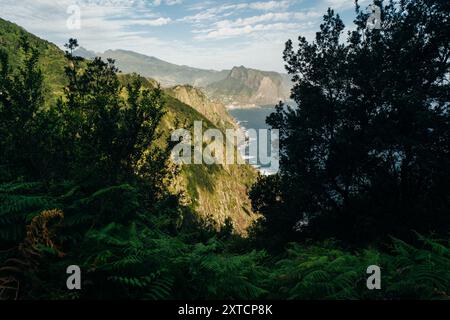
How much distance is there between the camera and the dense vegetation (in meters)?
5.32

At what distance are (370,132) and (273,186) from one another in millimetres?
8426

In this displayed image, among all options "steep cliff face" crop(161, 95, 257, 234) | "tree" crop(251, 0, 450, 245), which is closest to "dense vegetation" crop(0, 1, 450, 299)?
"tree" crop(251, 0, 450, 245)

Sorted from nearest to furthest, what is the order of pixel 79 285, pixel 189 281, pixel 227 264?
pixel 79 285
pixel 189 281
pixel 227 264

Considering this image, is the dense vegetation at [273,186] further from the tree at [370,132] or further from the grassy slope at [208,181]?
the grassy slope at [208,181]

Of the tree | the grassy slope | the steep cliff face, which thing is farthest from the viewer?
the steep cliff face

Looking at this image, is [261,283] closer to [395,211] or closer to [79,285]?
[79,285]

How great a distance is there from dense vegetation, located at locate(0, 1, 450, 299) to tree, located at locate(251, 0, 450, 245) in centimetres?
8

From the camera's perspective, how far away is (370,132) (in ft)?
54.1

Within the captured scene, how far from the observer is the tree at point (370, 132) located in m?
15.8

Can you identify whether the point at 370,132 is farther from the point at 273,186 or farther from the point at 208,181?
the point at 208,181

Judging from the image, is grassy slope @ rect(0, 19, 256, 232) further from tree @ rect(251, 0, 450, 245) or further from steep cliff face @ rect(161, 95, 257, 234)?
tree @ rect(251, 0, 450, 245)
